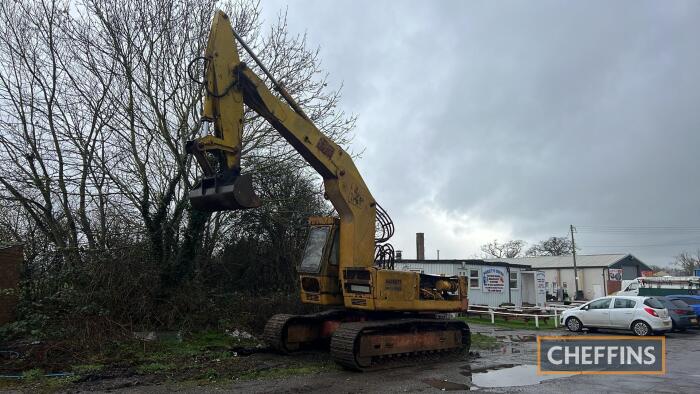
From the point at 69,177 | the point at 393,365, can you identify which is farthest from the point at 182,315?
the point at 393,365

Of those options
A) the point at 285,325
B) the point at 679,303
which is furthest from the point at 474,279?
the point at 285,325

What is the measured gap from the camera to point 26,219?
14.7m

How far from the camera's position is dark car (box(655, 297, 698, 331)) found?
19625mm

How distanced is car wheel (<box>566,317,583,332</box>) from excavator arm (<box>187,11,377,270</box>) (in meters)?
12.6

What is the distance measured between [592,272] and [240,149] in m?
54.5

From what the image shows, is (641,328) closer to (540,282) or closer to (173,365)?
(173,365)

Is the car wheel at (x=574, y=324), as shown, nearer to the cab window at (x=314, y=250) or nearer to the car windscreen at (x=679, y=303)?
the car windscreen at (x=679, y=303)

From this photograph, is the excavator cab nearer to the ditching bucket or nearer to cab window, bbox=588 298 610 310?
the ditching bucket

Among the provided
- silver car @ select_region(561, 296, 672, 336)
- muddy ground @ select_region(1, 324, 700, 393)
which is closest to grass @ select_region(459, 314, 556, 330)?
silver car @ select_region(561, 296, 672, 336)

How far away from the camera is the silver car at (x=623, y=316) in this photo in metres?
18.5

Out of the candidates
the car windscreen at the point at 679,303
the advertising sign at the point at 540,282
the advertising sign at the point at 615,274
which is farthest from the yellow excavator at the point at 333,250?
the advertising sign at the point at 615,274

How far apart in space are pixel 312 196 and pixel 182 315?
667 cm

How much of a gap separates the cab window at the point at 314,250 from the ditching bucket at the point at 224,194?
9.69 ft

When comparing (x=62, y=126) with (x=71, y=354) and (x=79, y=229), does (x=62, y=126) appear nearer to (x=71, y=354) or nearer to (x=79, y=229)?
(x=79, y=229)
